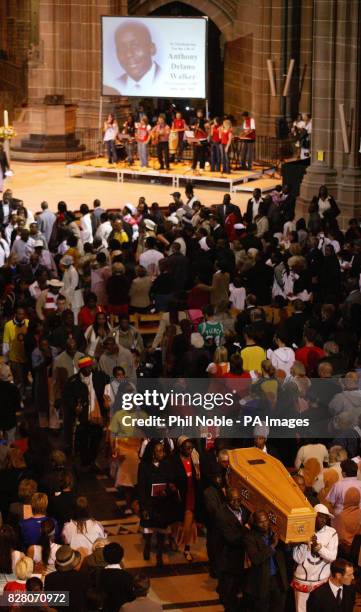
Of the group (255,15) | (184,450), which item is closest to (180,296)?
(184,450)

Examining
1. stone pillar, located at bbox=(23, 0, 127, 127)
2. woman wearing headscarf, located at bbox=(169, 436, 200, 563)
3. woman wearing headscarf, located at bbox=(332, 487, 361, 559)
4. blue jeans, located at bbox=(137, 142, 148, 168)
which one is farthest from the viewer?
stone pillar, located at bbox=(23, 0, 127, 127)

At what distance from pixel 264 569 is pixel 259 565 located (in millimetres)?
65

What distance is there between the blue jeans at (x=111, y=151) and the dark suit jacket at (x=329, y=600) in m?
24.8

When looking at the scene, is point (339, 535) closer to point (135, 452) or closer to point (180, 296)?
point (135, 452)

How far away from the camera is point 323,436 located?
53.6ft

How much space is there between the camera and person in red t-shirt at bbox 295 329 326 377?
1784 cm

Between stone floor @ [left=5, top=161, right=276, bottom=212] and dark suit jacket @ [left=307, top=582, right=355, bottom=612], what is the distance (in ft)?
66.6

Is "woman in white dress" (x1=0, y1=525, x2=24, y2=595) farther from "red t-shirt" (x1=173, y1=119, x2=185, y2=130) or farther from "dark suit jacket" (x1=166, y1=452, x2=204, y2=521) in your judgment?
"red t-shirt" (x1=173, y1=119, x2=185, y2=130)

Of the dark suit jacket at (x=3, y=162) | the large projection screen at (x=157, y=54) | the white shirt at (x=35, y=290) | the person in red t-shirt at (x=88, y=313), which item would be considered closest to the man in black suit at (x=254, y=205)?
the white shirt at (x=35, y=290)

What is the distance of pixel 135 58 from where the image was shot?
37.2 m

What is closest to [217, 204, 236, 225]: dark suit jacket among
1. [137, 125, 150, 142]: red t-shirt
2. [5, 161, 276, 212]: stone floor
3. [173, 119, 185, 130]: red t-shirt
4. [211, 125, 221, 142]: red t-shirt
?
[5, 161, 276, 212]: stone floor

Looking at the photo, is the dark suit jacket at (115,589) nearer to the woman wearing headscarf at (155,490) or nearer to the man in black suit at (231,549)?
the man in black suit at (231,549)

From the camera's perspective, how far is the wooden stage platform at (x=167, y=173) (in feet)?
115

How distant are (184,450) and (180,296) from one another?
24.1ft
